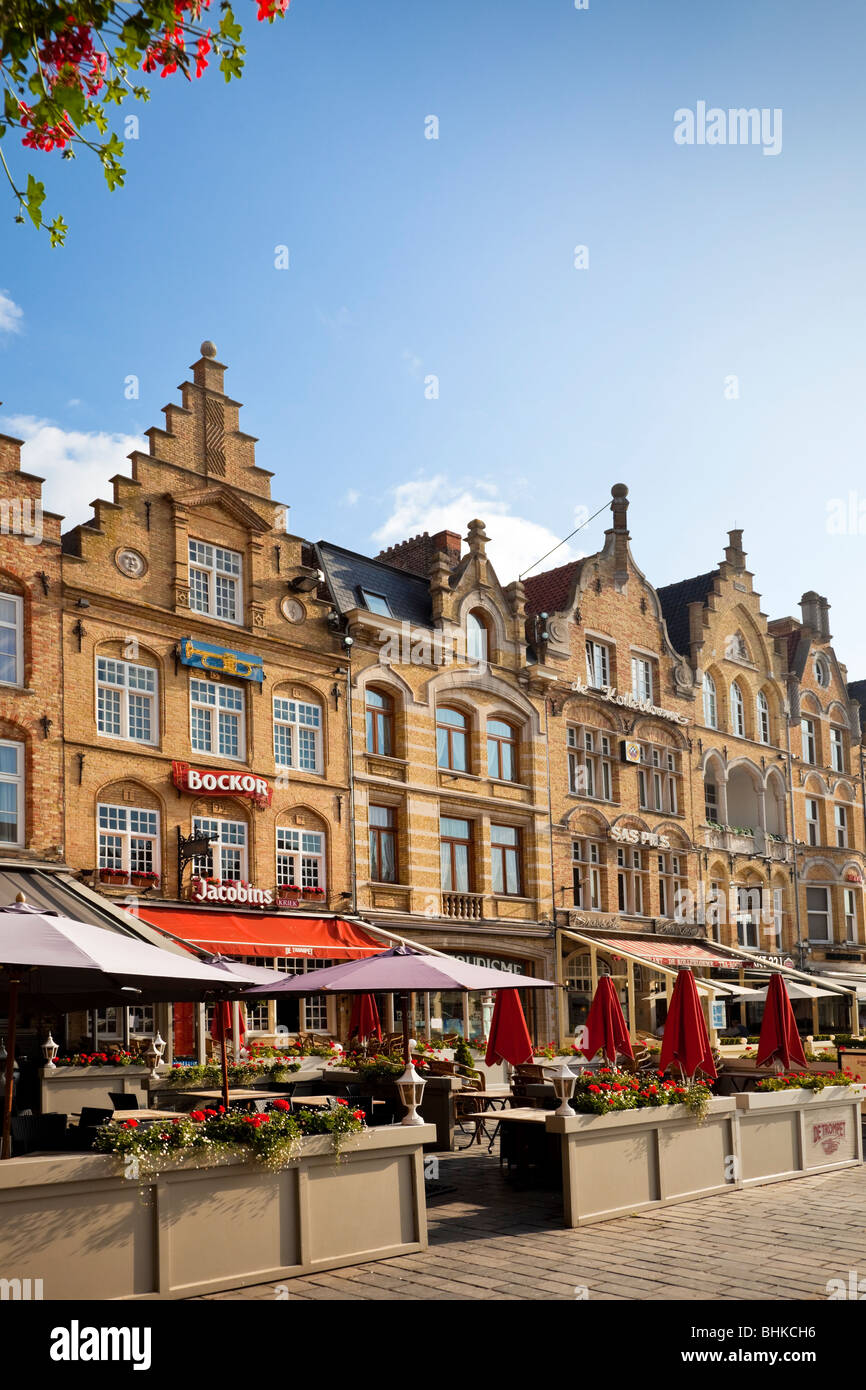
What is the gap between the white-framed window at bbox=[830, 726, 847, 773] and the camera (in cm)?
4494

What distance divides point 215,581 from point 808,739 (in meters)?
25.4

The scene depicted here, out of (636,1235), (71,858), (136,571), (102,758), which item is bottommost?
(636,1235)

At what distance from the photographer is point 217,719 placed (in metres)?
24.7

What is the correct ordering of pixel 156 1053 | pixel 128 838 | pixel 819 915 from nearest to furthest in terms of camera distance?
pixel 156 1053 → pixel 128 838 → pixel 819 915

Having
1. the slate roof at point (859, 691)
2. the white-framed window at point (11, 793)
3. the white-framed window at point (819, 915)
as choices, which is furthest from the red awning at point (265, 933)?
the slate roof at point (859, 691)

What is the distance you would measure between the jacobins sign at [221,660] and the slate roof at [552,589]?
36.8ft

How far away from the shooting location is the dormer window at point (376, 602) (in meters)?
29.0

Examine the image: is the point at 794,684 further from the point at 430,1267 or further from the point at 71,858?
the point at 430,1267

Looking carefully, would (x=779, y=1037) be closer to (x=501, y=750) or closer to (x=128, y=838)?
(x=128, y=838)

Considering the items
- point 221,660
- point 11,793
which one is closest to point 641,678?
point 221,660

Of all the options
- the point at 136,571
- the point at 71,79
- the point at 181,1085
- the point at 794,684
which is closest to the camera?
the point at 71,79

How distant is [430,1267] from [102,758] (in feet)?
45.6
